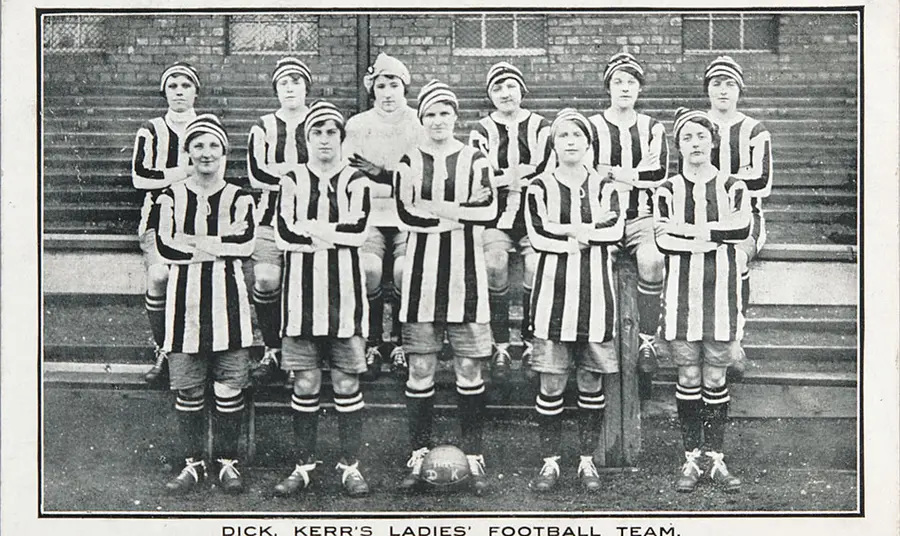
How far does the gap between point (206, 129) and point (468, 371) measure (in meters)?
1.47

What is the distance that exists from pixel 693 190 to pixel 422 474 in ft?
5.29

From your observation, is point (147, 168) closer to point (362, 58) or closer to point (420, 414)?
point (362, 58)

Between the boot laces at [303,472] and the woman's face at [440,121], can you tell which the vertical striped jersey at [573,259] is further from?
the boot laces at [303,472]

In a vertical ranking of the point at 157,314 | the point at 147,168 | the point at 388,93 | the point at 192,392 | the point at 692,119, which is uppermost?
the point at 388,93

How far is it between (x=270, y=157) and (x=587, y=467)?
1.83 m

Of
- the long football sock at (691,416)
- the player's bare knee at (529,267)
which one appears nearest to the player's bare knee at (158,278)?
the player's bare knee at (529,267)

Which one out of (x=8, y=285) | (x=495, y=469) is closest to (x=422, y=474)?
(x=495, y=469)

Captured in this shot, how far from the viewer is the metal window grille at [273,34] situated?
5.66 m

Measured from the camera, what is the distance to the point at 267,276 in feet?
18.5

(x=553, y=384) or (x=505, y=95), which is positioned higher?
(x=505, y=95)

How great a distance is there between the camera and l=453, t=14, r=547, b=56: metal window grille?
5652mm

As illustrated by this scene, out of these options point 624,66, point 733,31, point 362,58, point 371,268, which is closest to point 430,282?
point 371,268

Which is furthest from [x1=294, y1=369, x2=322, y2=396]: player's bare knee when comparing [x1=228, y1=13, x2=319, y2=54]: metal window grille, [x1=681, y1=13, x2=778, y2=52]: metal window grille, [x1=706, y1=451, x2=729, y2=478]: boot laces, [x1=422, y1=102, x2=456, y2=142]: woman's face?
[x1=681, y1=13, x2=778, y2=52]: metal window grille

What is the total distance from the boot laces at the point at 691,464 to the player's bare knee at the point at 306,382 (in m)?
1.55
